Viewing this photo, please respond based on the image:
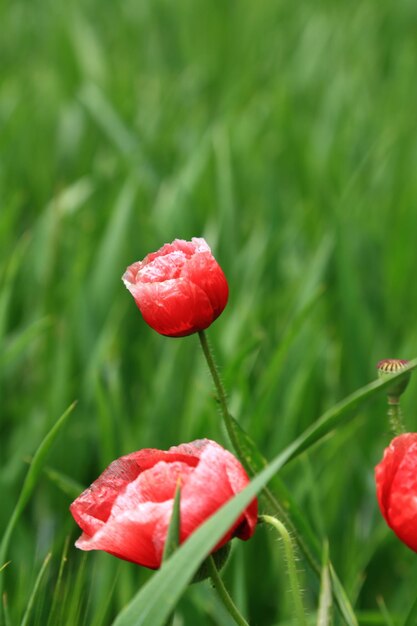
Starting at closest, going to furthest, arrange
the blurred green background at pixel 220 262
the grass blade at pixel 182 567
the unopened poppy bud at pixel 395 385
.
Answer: the grass blade at pixel 182 567
the unopened poppy bud at pixel 395 385
the blurred green background at pixel 220 262

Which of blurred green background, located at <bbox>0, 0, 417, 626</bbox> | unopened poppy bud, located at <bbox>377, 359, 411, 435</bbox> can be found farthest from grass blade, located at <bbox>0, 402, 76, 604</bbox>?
unopened poppy bud, located at <bbox>377, 359, 411, 435</bbox>

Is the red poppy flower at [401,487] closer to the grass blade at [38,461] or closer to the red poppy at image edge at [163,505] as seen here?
the red poppy at image edge at [163,505]

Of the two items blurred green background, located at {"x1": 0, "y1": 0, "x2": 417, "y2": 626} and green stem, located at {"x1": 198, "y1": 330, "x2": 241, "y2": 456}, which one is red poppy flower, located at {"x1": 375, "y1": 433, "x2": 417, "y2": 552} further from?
blurred green background, located at {"x1": 0, "y1": 0, "x2": 417, "y2": 626}

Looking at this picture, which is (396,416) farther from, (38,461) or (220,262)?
(220,262)

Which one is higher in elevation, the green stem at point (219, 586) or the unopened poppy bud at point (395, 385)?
the unopened poppy bud at point (395, 385)

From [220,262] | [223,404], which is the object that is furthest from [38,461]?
[220,262]

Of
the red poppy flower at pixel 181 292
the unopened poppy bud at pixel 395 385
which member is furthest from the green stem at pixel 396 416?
the red poppy flower at pixel 181 292
